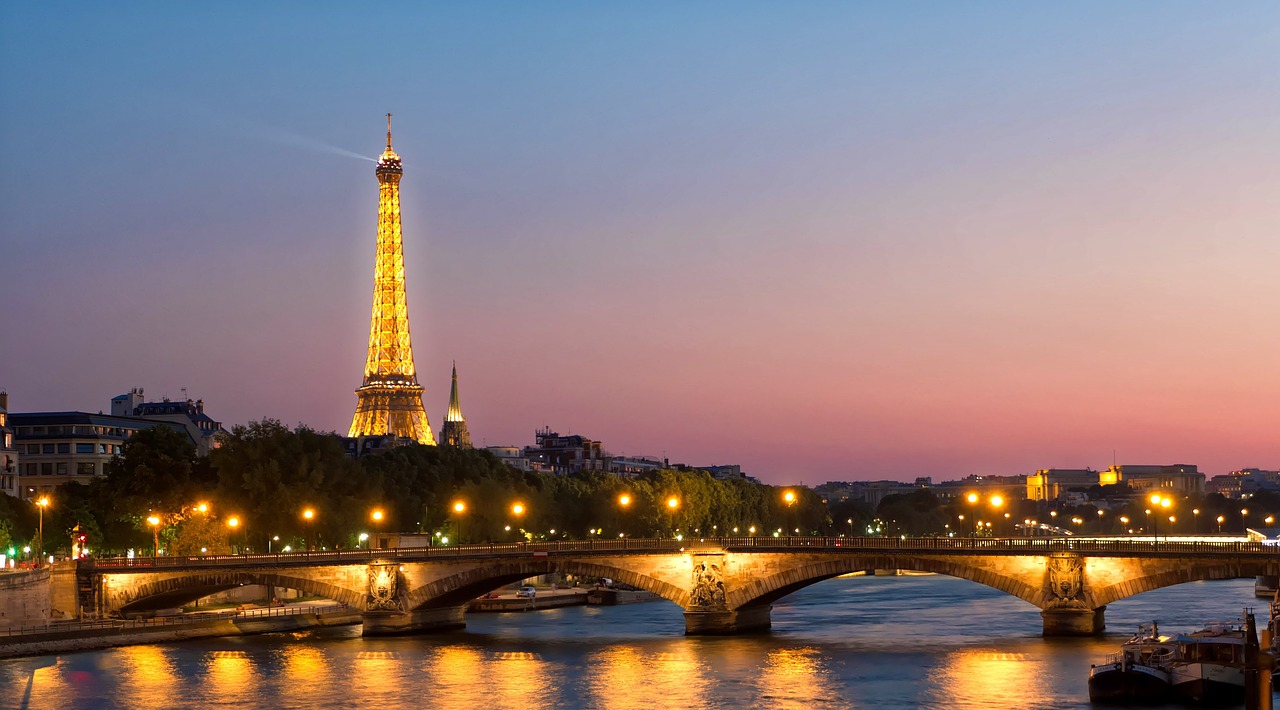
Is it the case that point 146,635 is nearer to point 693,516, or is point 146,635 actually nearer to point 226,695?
point 226,695

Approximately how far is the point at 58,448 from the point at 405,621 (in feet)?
234

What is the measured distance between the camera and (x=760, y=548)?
3164 inches

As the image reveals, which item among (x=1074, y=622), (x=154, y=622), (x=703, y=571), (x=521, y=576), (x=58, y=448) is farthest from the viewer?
(x=58, y=448)

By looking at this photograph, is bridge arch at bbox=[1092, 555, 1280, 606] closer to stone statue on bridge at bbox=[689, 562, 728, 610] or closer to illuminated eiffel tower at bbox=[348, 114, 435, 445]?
stone statue on bridge at bbox=[689, 562, 728, 610]

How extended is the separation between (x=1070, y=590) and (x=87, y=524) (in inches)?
2484

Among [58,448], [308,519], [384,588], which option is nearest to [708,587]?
[384,588]

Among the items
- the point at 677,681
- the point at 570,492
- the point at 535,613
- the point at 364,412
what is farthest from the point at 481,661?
the point at 364,412

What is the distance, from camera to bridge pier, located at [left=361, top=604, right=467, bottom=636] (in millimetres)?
84688

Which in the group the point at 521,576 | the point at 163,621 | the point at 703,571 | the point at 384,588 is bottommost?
the point at 163,621

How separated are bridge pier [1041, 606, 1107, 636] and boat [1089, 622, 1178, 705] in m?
16.2

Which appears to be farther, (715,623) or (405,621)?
(405,621)

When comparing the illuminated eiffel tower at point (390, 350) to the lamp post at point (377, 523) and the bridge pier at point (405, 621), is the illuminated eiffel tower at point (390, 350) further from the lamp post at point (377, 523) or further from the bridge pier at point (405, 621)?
the bridge pier at point (405, 621)

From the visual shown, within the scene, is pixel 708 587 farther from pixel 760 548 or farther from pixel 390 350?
pixel 390 350

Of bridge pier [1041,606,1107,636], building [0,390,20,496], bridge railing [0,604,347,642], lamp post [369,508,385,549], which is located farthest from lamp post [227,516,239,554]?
bridge pier [1041,606,1107,636]
